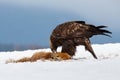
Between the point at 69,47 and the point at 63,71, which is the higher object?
the point at 63,71

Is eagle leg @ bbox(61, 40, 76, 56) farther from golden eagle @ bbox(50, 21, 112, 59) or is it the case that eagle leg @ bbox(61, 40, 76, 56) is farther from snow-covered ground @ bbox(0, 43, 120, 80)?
snow-covered ground @ bbox(0, 43, 120, 80)

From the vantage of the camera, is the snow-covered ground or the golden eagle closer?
the snow-covered ground

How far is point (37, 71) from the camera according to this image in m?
11.1

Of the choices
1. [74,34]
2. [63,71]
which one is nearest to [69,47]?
[74,34]

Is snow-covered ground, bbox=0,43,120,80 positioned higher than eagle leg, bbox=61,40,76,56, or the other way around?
snow-covered ground, bbox=0,43,120,80

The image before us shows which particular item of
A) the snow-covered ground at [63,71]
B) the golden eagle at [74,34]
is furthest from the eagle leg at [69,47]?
the snow-covered ground at [63,71]

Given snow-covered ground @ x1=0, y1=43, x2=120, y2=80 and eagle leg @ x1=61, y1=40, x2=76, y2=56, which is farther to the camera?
eagle leg @ x1=61, y1=40, x2=76, y2=56

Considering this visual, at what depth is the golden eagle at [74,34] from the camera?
1673 cm

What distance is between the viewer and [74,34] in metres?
16.7

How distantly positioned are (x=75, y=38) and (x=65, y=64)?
467 centimetres

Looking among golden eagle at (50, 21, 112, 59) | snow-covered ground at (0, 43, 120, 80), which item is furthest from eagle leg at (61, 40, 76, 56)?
snow-covered ground at (0, 43, 120, 80)

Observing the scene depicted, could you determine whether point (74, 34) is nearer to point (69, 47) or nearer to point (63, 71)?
point (69, 47)

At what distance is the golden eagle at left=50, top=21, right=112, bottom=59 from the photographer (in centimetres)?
1673

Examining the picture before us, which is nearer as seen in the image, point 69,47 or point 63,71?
point 63,71
